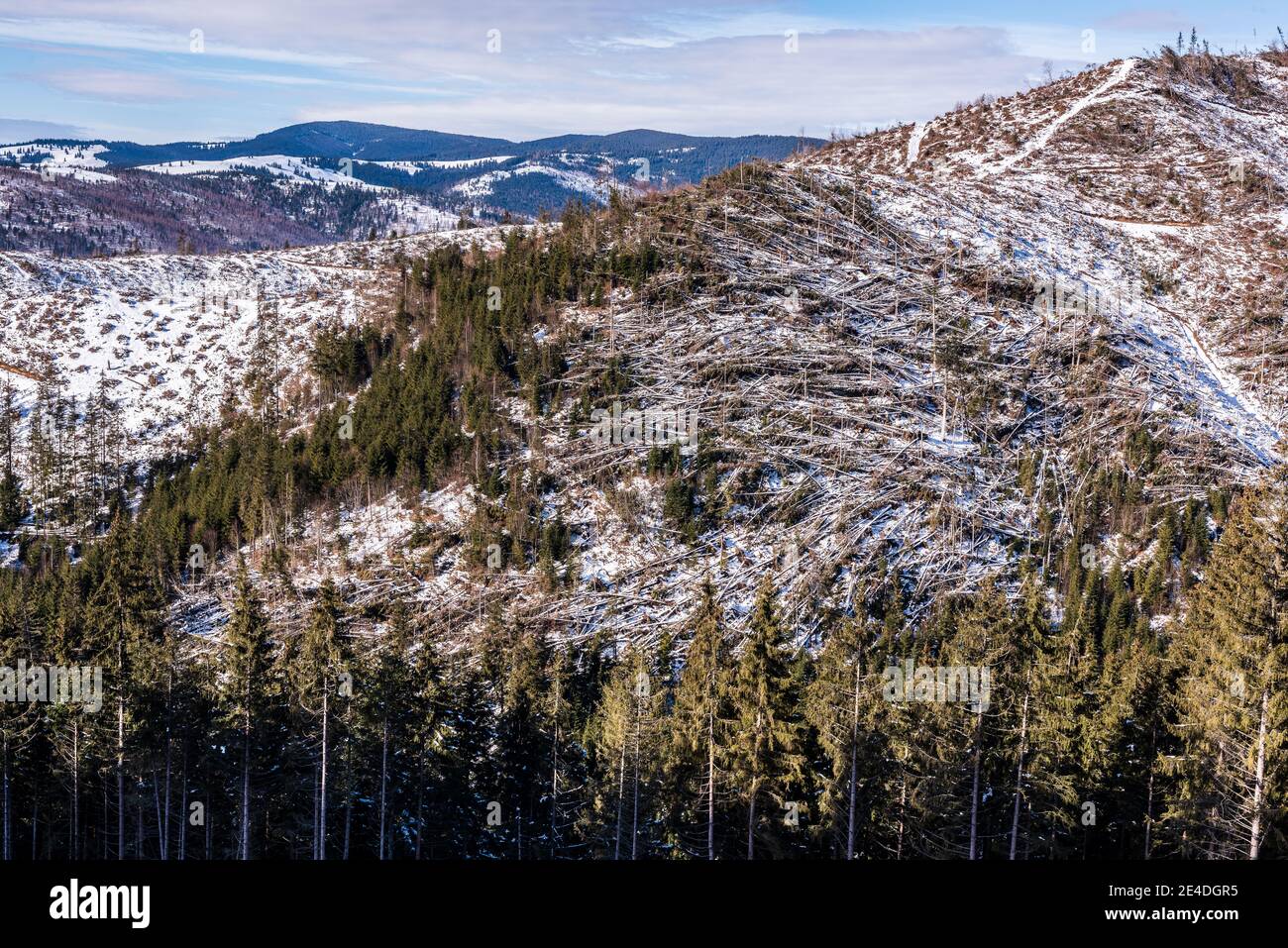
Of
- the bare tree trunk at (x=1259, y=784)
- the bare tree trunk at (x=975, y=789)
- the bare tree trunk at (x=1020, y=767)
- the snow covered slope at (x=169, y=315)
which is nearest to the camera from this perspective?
the bare tree trunk at (x=1259, y=784)

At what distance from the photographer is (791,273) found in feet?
246

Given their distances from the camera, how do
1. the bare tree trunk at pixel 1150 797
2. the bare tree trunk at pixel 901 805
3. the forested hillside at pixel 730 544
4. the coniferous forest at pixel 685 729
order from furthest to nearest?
the bare tree trunk at pixel 1150 797 < the forested hillside at pixel 730 544 < the bare tree trunk at pixel 901 805 < the coniferous forest at pixel 685 729

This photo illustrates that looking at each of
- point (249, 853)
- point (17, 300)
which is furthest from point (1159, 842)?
point (17, 300)

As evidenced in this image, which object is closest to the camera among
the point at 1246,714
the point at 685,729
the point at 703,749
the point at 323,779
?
the point at 1246,714

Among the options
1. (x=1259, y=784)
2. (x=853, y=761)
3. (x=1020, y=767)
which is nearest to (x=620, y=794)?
(x=853, y=761)

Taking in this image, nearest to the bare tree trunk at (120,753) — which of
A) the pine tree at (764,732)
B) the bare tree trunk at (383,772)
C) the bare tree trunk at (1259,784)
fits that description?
the bare tree trunk at (383,772)

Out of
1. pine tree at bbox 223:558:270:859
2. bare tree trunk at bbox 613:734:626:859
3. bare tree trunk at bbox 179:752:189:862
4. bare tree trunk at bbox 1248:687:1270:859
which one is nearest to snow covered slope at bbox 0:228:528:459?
bare tree trunk at bbox 179:752:189:862

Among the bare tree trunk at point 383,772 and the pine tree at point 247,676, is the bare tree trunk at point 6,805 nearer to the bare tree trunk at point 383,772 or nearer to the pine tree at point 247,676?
the pine tree at point 247,676

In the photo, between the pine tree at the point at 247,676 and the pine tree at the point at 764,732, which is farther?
the pine tree at the point at 247,676

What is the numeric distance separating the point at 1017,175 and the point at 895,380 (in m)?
48.8

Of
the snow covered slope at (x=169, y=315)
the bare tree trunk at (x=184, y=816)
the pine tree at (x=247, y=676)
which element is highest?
the snow covered slope at (x=169, y=315)

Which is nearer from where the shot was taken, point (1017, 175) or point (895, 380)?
point (895, 380)

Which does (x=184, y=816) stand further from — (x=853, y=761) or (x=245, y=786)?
(x=853, y=761)

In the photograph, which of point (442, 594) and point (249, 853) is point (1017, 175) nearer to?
point (442, 594)
